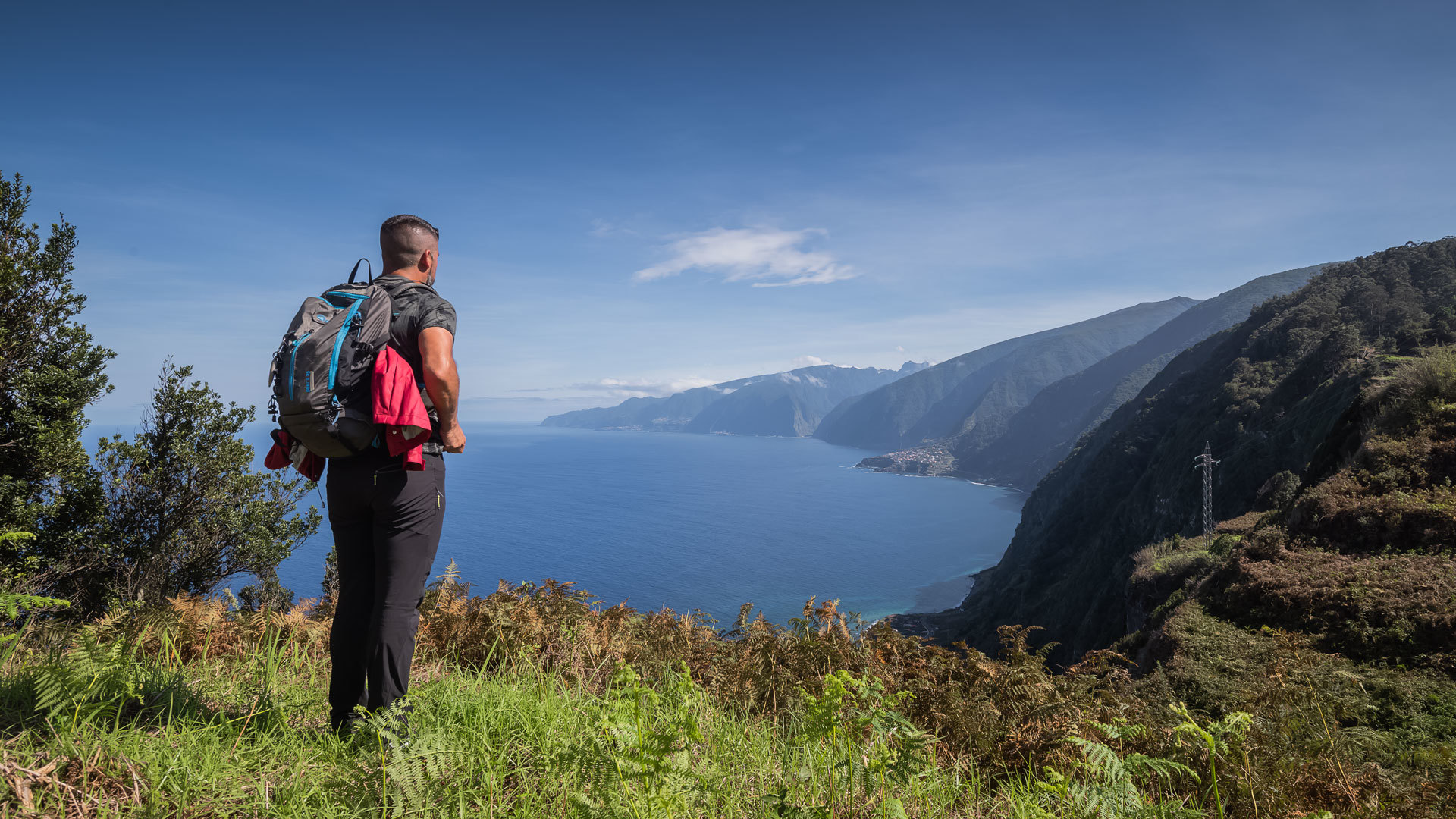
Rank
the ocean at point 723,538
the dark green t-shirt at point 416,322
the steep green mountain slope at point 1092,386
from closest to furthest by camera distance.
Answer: the dark green t-shirt at point 416,322 < the ocean at point 723,538 < the steep green mountain slope at point 1092,386

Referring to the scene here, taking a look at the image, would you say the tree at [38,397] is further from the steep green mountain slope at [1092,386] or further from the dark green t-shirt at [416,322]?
the steep green mountain slope at [1092,386]

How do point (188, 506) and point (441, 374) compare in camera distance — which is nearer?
point (441, 374)

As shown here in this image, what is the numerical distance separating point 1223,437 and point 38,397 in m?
57.5

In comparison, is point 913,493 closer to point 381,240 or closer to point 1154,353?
point 1154,353

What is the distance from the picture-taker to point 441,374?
2.34m

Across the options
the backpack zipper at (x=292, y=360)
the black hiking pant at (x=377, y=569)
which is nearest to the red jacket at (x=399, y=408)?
the black hiking pant at (x=377, y=569)

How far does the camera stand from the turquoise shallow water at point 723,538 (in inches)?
2790

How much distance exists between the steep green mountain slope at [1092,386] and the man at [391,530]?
159353mm

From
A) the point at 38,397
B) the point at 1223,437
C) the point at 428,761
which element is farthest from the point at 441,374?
the point at 1223,437

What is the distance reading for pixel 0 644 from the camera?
103 inches

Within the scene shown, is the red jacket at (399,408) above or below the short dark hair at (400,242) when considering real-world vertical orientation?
below

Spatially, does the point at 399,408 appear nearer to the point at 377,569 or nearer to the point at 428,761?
the point at 377,569

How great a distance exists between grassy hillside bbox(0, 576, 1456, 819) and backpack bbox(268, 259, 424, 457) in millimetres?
964

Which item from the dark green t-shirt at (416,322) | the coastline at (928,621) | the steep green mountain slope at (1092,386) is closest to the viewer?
the dark green t-shirt at (416,322)
